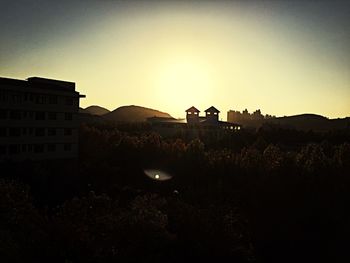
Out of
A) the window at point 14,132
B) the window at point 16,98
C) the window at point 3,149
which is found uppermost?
the window at point 16,98

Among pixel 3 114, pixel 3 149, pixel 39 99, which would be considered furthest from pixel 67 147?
pixel 3 114

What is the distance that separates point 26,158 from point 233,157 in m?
16.0

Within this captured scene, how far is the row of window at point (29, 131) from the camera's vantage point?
2970cm

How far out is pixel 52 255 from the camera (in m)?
10.3

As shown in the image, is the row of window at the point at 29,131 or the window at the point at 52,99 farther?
the window at the point at 52,99

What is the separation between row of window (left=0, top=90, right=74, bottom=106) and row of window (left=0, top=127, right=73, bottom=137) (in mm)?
2124

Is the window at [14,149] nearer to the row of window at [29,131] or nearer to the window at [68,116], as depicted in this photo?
the row of window at [29,131]

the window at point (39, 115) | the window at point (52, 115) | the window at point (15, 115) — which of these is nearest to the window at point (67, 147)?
the window at point (52, 115)

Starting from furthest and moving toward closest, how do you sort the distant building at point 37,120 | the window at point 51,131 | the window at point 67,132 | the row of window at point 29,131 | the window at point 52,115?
the window at point 67,132 < the window at point 52,115 < the window at point 51,131 < the distant building at point 37,120 < the row of window at point 29,131

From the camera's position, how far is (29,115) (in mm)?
31484

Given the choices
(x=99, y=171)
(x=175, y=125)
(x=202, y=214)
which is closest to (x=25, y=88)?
(x=99, y=171)

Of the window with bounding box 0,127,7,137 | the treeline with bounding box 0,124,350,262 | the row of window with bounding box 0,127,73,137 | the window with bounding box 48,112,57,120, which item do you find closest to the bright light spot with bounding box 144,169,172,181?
the treeline with bounding box 0,124,350,262

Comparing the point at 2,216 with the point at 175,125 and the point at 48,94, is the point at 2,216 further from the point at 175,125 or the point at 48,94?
the point at 175,125

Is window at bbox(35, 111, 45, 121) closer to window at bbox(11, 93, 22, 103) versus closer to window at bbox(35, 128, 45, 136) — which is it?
window at bbox(35, 128, 45, 136)
